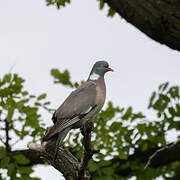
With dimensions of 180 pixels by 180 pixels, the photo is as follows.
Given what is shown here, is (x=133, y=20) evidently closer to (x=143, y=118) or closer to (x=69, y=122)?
A: (x=69, y=122)

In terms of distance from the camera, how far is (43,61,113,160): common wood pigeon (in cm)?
434

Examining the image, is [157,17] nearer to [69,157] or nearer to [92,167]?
[69,157]

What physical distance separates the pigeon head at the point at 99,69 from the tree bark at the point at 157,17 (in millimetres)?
3407

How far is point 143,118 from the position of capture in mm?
5371

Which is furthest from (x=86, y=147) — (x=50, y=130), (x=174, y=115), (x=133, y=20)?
(x=174, y=115)

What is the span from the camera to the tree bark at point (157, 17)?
2352 mm

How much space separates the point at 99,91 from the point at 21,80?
1.07 metres

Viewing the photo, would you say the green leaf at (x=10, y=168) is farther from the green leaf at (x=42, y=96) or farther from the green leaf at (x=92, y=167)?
the green leaf at (x=42, y=96)

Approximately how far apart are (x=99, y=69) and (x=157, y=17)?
360cm

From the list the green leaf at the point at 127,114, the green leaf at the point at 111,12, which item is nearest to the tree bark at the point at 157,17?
the green leaf at the point at 127,114

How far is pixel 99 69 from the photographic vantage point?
5.97 metres

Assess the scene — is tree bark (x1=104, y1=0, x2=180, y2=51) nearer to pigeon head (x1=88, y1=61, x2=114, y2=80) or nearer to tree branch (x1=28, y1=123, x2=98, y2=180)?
tree branch (x1=28, y1=123, x2=98, y2=180)

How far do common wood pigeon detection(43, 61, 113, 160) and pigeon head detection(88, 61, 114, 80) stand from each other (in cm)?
33

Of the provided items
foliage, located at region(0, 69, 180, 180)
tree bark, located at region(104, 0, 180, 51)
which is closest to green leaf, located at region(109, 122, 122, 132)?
foliage, located at region(0, 69, 180, 180)
